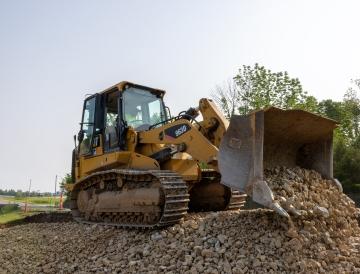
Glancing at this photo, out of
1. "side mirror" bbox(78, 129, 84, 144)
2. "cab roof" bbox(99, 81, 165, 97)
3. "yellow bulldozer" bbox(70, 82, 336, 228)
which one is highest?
"cab roof" bbox(99, 81, 165, 97)

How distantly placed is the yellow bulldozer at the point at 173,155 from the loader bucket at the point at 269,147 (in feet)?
0.04

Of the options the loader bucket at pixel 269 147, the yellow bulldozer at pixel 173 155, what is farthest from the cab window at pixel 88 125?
the loader bucket at pixel 269 147

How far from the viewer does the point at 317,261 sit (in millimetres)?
4805

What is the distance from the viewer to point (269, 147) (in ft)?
20.4

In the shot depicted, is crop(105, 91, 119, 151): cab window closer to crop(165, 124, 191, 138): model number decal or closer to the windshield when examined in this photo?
the windshield

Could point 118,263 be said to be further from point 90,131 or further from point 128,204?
point 90,131

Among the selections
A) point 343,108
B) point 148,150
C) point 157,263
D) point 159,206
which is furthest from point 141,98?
point 343,108

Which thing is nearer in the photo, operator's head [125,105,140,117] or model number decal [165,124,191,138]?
model number decal [165,124,191,138]

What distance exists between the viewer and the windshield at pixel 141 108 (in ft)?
27.3

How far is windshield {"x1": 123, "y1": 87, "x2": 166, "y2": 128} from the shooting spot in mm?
8336

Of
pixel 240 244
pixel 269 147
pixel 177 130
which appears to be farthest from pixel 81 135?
pixel 240 244

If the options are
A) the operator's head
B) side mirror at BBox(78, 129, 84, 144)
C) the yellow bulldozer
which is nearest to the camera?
the yellow bulldozer

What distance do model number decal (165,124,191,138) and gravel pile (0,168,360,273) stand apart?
1463 mm

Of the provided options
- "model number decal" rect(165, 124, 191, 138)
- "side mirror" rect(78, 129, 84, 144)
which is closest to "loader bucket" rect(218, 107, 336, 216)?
"model number decal" rect(165, 124, 191, 138)
